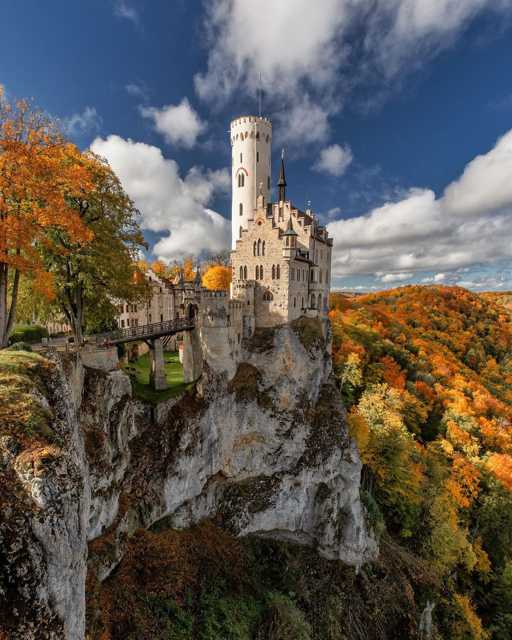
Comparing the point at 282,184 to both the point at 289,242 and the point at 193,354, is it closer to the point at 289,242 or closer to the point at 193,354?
the point at 289,242

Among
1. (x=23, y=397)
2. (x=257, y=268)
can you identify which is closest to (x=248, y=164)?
(x=257, y=268)

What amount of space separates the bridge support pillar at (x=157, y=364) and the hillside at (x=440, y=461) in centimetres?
2369

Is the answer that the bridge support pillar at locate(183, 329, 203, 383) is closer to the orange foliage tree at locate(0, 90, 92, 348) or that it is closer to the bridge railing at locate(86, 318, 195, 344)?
the bridge railing at locate(86, 318, 195, 344)

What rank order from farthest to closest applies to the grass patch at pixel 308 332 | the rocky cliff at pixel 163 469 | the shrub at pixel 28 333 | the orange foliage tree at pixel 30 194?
the grass patch at pixel 308 332, the shrub at pixel 28 333, the orange foliage tree at pixel 30 194, the rocky cliff at pixel 163 469

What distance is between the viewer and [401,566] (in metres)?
29.5

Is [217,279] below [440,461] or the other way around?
the other way around

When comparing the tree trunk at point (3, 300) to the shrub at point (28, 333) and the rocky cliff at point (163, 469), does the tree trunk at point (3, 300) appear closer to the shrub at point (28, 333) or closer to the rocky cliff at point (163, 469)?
the rocky cliff at point (163, 469)

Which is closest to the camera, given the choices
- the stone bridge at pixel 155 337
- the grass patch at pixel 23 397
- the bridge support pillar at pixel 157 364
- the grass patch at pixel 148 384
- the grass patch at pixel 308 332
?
the grass patch at pixel 23 397

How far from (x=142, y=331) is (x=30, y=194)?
9815 millimetres

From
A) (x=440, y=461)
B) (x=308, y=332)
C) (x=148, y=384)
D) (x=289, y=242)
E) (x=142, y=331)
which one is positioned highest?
(x=289, y=242)

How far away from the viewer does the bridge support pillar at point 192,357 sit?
78.5ft

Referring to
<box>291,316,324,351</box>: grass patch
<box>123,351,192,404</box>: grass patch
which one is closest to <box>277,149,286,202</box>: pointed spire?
<box>291,316,324,351</box>: grass patch

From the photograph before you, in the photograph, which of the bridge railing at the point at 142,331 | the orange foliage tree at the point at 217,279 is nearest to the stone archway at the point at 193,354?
the bridge railing at the point at 142,331

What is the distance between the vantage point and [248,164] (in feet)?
106
